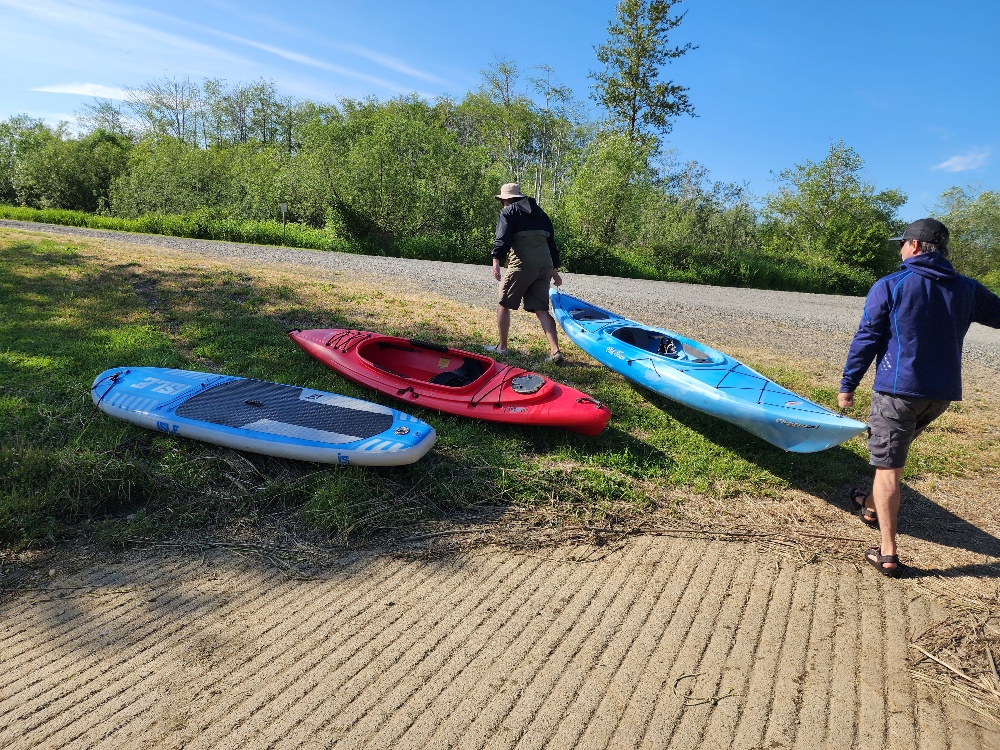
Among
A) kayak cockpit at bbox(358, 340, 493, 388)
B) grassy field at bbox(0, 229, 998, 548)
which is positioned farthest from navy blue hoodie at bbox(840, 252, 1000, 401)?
kayak cockpit at bbox(358, 340, 493, 388)

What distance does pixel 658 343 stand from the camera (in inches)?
228

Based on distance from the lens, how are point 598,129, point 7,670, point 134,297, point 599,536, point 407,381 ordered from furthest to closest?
point 598,129 < point 134,297 < point 407,381 < point 599,536 < point 7,670

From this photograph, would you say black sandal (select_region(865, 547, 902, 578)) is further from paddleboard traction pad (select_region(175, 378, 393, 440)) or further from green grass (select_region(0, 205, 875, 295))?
green grass (select_region(0, 205, 875, 295))

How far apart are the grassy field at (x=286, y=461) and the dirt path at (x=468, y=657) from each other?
53 cm

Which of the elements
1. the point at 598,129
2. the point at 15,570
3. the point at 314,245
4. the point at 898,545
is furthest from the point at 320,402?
the point at 598,129

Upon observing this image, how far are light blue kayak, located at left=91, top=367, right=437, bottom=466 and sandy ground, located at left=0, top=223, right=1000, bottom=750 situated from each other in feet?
2.57

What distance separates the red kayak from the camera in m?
4.43

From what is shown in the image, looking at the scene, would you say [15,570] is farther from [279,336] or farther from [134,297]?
[134,297]

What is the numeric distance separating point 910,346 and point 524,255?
11.6ft

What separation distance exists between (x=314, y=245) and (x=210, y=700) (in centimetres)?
1656

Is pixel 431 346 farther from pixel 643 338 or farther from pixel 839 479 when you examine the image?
pixel 839 479

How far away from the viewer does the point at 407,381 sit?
4832mm

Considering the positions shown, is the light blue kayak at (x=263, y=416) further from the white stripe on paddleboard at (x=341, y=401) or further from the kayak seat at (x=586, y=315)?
the kayak seat at (x=586, y=315)

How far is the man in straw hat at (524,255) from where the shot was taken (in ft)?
18.7
